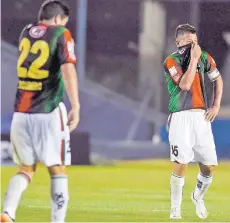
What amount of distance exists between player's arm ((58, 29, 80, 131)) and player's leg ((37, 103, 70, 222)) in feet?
0.32

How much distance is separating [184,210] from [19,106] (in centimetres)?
343

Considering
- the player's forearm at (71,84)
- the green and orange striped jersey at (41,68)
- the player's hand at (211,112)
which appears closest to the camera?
the player's forearm at (71,84)

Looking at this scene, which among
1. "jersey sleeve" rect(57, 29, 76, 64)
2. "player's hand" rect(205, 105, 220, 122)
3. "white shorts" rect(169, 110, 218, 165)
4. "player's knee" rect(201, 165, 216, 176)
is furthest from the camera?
"player's knee" rect(201, 165, 216, 176)

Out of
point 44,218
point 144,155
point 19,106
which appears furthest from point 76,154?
point 19,106

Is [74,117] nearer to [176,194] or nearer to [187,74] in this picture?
[187,74]

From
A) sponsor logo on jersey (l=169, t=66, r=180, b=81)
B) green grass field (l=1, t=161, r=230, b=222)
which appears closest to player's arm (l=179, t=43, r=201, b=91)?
sponsor logo on jersey (l=169, t=66, r=180, b=81)

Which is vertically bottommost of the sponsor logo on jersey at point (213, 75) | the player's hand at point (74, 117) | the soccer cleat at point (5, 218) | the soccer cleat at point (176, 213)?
the soccer cleat at point (176, 213)

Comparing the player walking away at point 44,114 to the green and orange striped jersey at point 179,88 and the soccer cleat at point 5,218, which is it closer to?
the soccer cleat at point 5,218

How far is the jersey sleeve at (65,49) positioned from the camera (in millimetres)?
7094

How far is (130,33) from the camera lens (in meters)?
22.2

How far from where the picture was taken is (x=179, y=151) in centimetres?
899

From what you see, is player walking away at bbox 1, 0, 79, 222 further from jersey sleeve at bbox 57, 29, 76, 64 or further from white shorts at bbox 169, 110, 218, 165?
white shorts at bbox 169, 110, 218, 165

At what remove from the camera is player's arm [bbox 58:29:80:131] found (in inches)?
275

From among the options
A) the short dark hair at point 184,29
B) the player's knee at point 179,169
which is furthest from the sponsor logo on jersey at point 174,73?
the player's knee at point 179,169
